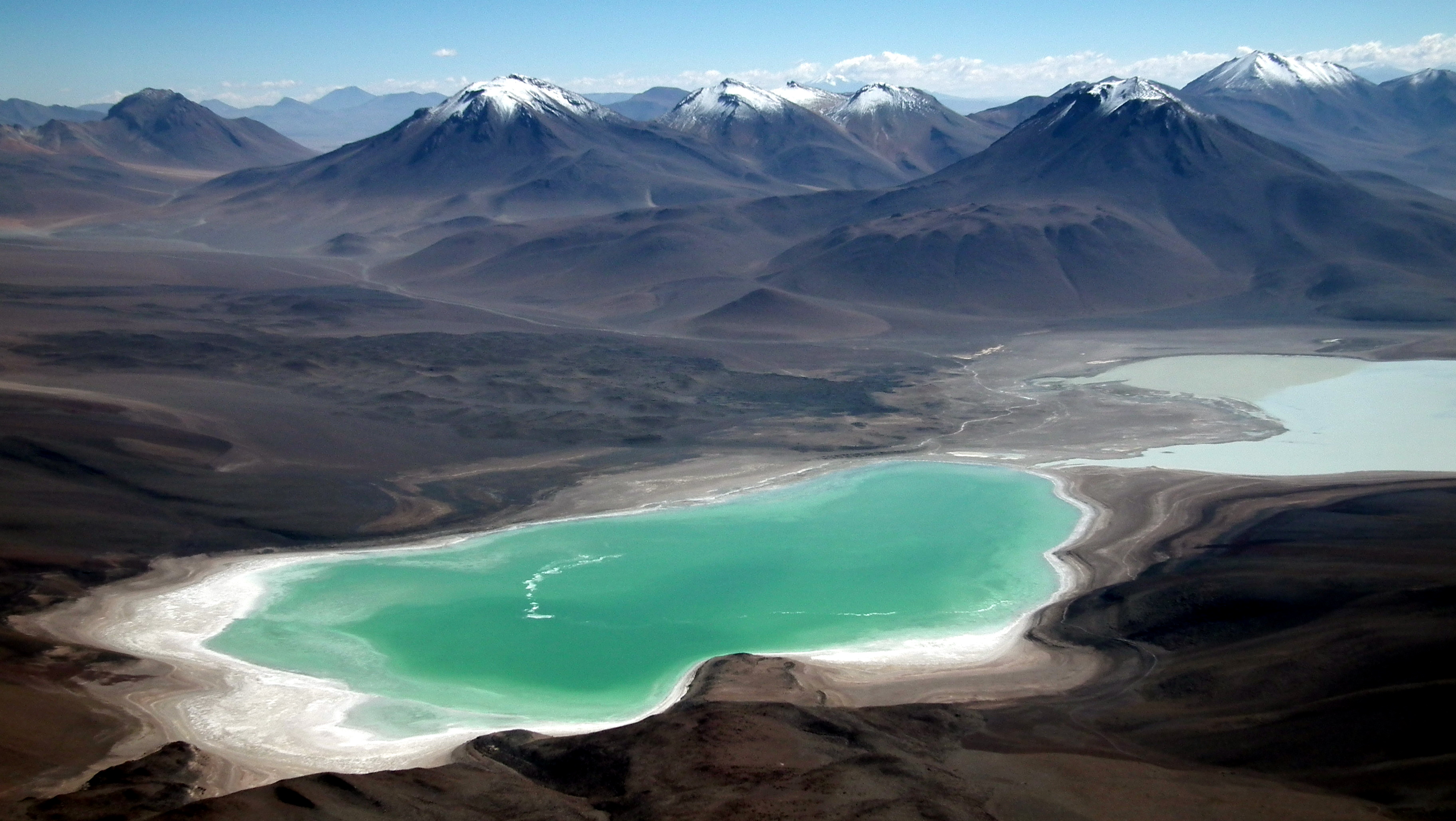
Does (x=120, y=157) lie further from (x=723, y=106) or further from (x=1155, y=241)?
(x=1155, y=241)

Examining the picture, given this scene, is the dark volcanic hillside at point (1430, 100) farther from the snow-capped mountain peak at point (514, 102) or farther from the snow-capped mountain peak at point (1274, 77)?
the snow-capped mountain peak at point (514, 102)

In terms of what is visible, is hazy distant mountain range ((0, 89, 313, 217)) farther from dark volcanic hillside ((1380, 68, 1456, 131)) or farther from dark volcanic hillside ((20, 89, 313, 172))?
dark volcanic hillside ((1380, 68, 1456, 131))

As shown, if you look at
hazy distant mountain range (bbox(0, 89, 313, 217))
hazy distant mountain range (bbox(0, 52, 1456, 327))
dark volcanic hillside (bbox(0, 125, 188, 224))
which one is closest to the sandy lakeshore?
hazy distant mountain range (bbox(0, 52, 1456, 327))

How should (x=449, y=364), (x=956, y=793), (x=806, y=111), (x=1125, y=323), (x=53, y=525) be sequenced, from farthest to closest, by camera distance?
1. (x=806, y=111)
2. (x=1125, y=323)
3. (x=449, y=364)
4. (x=53, y=525)
5. (x=956, y=793)

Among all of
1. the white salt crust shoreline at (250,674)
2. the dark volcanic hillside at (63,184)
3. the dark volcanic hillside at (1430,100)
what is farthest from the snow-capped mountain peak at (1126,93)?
the dark volcanic hillside at (63,184)

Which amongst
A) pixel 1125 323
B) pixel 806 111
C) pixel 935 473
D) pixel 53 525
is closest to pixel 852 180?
pixel 806 111

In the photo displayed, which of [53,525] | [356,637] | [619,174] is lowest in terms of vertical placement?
[356,637]

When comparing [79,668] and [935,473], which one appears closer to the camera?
[79,668]

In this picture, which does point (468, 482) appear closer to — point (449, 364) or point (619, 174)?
point (449, 364)
